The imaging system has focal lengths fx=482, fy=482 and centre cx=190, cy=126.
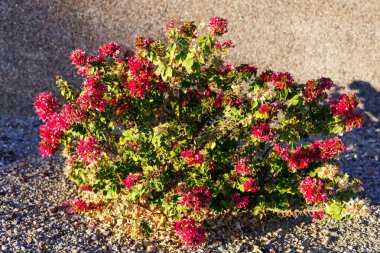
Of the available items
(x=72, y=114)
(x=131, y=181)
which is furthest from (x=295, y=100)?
(x=72, y=114)

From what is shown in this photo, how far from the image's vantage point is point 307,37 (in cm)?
827

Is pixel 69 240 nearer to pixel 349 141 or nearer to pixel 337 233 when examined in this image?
pixel 337 233

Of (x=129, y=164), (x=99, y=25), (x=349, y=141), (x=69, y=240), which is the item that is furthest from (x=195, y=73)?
(x=99, y=25)

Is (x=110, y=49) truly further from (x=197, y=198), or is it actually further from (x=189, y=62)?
(x=197, y=198)

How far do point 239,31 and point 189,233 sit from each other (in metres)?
5.27

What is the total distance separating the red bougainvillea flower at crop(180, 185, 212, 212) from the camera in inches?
144

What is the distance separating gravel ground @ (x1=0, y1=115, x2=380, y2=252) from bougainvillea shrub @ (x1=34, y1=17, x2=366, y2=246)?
0.68ft

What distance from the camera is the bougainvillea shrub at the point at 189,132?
12.2ft

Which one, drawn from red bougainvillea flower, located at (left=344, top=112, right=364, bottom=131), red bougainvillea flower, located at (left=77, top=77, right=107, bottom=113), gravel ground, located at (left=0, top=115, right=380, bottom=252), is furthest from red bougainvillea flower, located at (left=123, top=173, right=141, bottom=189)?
red bougainvillea flower, located at (left=344, top=112, right=364, bottom=131)

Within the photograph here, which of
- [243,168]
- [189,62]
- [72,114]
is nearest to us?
[189,62]

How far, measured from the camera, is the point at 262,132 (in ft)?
12.5

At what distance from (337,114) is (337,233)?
1183mm

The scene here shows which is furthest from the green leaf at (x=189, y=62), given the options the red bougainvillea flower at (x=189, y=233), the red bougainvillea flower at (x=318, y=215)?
the red bougainvillea flower at (x=318, y=215)

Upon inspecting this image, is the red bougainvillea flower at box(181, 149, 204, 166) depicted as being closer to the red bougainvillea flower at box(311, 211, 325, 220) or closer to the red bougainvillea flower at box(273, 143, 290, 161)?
the red bougainvillea flower at box(273, 143, 290, 161)
